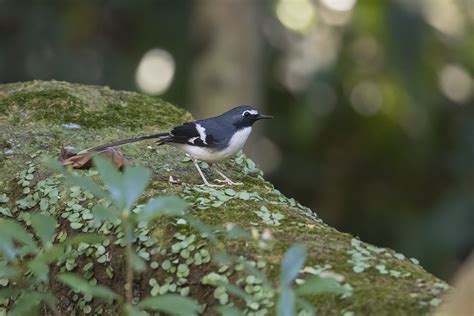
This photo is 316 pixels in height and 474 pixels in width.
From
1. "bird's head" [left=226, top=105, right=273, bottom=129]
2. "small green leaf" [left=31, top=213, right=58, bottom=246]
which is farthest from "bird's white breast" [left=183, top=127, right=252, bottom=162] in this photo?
"small green leaf" [left=31, top=213, right=58, bottom=246]

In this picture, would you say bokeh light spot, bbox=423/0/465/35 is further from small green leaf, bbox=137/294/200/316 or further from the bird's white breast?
small green leaf, bbox=137/294/200/316

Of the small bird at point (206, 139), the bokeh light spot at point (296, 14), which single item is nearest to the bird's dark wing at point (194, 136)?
the small bird at point (206, 139)

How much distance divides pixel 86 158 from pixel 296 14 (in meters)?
6.73

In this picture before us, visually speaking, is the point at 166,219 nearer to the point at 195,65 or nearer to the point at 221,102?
the point at 221,102

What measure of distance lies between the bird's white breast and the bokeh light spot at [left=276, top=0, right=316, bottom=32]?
577cm

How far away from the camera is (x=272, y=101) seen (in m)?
11.4

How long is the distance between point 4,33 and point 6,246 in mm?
8642

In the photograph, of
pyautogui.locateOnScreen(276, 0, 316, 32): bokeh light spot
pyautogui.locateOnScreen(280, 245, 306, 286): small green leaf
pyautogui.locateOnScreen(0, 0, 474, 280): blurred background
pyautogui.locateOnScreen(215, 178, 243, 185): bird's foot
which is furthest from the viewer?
pyautogui.locateOnScreen(276, 0, 316, 32): bokeh light spot

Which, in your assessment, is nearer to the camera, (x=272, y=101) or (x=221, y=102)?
(x=221, y=102)

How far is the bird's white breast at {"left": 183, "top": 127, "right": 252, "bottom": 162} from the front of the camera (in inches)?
199

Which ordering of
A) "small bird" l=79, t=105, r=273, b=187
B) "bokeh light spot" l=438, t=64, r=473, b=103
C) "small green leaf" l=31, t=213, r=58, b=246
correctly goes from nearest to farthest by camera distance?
"small green leaf" l=31, t=213, r=58, b=246 < "small bird" l=79, t=105, r=273, b=187 < "bokeh light spot" l=438, t=64, r=473, b=103

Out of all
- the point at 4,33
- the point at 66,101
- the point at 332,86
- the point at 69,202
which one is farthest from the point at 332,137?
the point at 69,202

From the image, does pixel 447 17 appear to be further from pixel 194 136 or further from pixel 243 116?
pixel 194 136

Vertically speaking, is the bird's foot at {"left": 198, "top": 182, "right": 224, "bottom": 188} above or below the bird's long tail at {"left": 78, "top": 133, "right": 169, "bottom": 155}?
above
